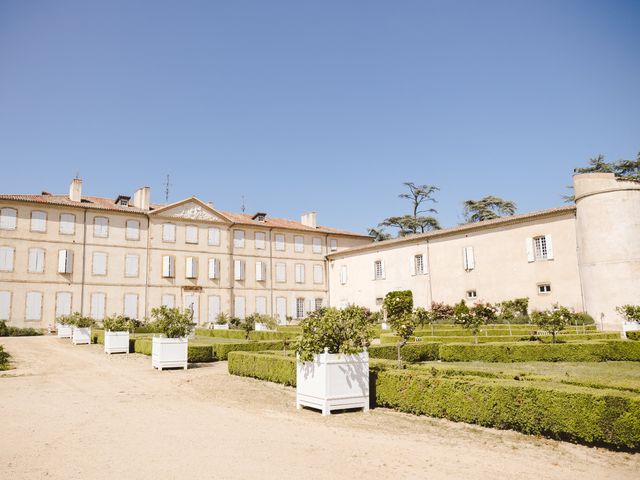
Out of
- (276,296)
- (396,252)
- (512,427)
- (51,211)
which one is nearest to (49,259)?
(51,211)

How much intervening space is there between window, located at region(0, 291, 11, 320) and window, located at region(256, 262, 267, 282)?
48.7 ft

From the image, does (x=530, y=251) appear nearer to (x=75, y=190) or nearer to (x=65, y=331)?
(x=65, y=331)

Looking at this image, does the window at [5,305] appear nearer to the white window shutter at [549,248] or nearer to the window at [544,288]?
the window at [544,288]

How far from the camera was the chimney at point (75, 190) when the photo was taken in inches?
1183

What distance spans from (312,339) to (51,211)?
85.5 ft

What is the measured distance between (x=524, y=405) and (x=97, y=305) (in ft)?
91.6

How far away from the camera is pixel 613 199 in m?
21.1

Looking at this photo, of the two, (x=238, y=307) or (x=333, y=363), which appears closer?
(x=333, y=363)

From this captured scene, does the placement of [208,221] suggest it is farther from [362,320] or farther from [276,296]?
[362,320]

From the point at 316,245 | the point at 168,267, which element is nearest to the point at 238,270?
the point at 168,267

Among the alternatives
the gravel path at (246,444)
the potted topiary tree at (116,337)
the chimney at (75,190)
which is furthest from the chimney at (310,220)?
the gravel path at (246,444)

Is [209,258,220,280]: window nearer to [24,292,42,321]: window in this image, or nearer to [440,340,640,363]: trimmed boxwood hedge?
[24,292,42,321]: window

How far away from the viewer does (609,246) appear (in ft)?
68.6

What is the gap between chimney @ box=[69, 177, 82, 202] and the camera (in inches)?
1183
